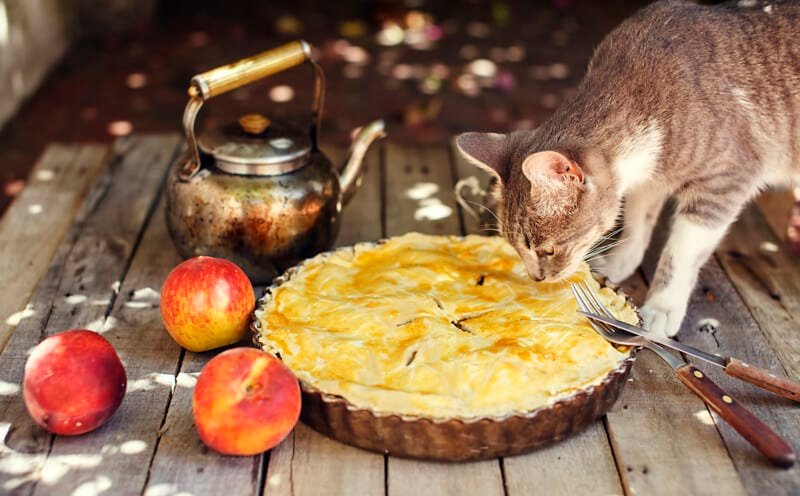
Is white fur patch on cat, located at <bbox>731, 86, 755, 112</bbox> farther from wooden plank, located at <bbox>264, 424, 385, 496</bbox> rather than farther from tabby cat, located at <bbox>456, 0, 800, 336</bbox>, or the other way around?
wooden plank, located at <bbox>264, 424, 385, 496</bbox>

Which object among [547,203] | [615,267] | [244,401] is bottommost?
[615,267]

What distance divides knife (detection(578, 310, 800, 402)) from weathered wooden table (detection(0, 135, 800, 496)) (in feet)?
0.25

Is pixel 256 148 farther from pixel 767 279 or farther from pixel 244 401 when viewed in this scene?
pixel 767 279

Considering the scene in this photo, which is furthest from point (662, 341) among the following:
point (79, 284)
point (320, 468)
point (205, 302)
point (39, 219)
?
point (39, 219)

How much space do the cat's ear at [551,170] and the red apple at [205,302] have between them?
86 centimetres

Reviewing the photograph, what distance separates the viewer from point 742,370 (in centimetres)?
237

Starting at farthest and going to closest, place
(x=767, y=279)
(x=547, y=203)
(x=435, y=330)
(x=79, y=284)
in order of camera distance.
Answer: (x=767, y=279), (x=79, y=284), (x=547, y=203), (x=435, y=330)

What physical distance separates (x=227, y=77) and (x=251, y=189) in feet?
1.16

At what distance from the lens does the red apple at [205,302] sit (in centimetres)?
256

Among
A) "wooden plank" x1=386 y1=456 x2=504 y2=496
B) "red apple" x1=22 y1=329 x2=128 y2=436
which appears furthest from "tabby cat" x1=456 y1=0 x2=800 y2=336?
"red apple" x1=22 y1=329 x2=128 y2=436

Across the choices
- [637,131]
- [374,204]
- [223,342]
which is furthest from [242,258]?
[637,131]

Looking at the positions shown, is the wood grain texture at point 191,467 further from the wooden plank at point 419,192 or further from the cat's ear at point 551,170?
the wooden plank at point 419,192

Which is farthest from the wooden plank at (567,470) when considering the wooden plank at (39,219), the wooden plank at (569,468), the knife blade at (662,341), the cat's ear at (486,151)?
the wooden plank at (39,219)

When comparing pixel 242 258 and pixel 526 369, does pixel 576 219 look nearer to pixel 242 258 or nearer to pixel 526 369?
pixel 526 369
